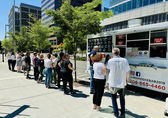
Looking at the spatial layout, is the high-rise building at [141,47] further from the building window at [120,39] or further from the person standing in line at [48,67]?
Result: the person standing in line at [48,67]

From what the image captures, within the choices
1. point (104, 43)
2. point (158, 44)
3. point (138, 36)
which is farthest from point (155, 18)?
point (158, 44)

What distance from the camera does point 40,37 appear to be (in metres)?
16.2

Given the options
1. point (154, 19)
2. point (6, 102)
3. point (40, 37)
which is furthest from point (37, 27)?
point (154, 19)

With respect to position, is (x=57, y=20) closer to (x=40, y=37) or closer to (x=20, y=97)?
(x=20, y=97)

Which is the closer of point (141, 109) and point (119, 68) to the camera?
point (119, 68)

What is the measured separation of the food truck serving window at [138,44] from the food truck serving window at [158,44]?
0.23 m

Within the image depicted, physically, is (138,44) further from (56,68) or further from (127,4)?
(127,4)

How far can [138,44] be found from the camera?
5770 mm

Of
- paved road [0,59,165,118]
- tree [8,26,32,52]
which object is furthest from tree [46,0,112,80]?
tree [8,26,32,52]

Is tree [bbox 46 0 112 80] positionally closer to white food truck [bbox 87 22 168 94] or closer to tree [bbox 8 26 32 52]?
white food truck [bbox 87 22 168 94]

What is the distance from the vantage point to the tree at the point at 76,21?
23.3 ft

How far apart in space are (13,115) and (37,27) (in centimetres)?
1421

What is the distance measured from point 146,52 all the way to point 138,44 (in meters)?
0.52

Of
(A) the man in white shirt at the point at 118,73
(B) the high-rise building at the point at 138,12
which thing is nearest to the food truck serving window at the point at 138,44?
(A) the man in white shirt at the point at 118,73
